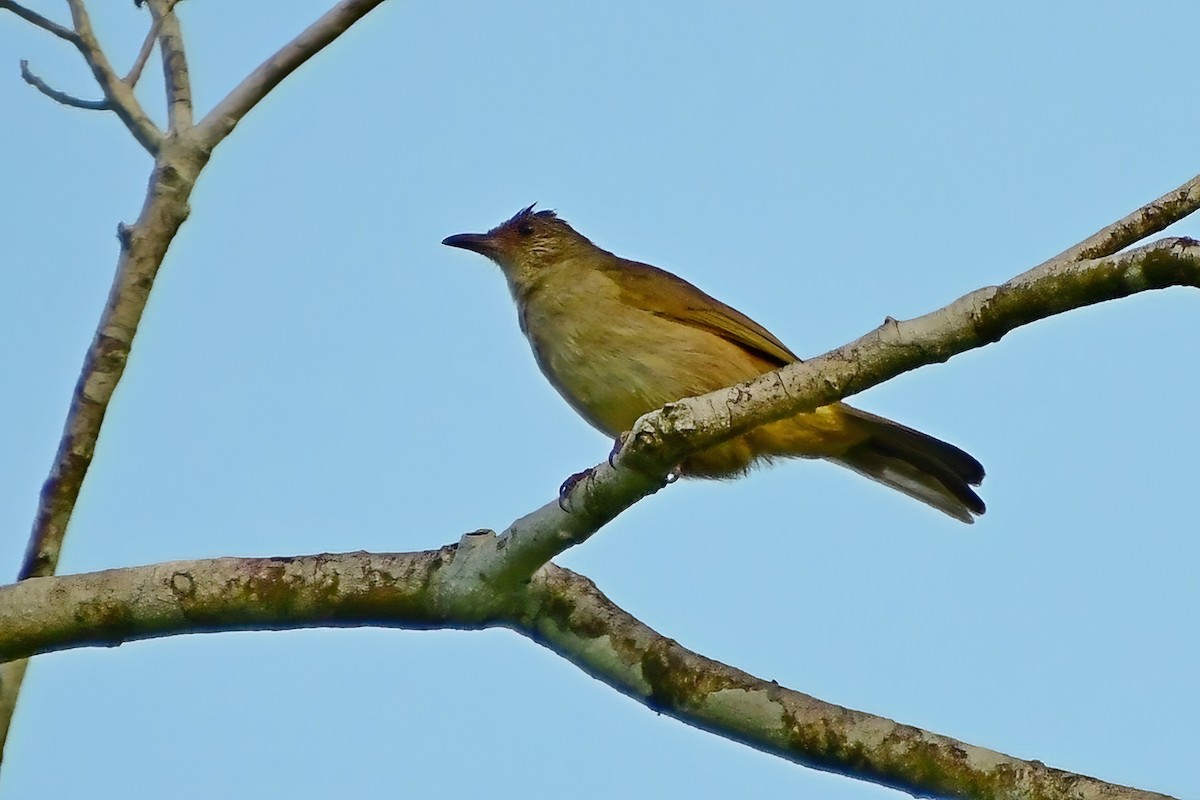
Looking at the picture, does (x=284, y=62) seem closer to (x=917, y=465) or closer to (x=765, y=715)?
(x=765, y=715)

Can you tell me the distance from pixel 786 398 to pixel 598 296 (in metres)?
2.36

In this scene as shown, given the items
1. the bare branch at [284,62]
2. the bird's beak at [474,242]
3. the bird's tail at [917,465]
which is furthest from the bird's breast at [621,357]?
Answer: the bare branch at [284,62]

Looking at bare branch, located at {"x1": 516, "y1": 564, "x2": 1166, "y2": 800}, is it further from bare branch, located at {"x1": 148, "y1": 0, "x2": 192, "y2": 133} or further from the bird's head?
the bird's head

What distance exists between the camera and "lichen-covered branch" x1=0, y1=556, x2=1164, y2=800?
3.56m

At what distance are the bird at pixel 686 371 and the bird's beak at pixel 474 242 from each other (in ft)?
2.01

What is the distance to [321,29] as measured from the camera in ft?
15.4

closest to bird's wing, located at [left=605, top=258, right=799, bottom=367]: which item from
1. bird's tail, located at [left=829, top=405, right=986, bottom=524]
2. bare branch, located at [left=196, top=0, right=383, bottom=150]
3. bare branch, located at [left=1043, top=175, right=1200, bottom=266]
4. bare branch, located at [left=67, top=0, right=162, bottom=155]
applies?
bird's tail, located at [left=829, top=405, right=986, bottom=524]

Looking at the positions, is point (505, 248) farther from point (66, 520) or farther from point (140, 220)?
point (66, 520)

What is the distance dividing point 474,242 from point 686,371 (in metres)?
1.87

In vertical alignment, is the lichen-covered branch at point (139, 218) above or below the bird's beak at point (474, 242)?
below

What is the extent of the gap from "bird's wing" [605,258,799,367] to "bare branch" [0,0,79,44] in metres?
2.34

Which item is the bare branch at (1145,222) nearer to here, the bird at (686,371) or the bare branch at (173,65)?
the bird at (686,371)

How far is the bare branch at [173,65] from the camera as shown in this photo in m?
4.61

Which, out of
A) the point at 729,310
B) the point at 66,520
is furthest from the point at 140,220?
the point at 729,310
